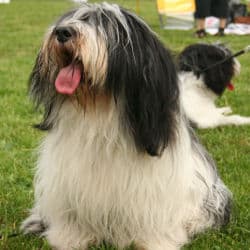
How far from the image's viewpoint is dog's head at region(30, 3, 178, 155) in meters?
2.56

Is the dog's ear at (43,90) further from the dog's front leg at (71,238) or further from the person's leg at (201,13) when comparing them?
A: the person's leg at (201,13)

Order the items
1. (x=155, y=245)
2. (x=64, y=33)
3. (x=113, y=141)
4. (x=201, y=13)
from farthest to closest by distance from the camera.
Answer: (x=201, y=13), (x=155, y=245), (x=113, y=141), (x=64, y=33)

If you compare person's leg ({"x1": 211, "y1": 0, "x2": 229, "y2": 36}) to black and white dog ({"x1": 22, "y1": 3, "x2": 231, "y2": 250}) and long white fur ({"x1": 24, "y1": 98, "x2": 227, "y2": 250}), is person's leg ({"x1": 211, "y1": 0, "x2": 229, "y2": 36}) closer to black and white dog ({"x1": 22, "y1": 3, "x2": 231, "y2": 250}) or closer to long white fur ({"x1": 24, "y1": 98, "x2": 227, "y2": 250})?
black and white dog ({"x1": 22, "y1": 3, "x2": 231, "y2": 250})

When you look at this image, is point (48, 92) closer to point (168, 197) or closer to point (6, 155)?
point (168, 197)

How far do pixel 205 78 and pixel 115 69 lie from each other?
13.0ft

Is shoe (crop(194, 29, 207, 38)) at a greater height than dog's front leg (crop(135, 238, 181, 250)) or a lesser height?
lesser

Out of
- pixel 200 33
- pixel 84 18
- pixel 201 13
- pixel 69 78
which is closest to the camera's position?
pixel 69 78

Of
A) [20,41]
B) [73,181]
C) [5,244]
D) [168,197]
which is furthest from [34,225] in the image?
[20,41]

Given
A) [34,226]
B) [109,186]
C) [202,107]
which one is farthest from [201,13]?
[109,186]

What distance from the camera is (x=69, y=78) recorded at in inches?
102

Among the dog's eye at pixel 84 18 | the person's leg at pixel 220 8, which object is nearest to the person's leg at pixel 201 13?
the person's leg at pixel 220 8

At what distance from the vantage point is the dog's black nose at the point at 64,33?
8.17ft

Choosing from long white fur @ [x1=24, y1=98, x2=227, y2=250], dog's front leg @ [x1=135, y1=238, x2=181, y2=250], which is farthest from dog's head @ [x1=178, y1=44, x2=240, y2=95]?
dog's front leg @ [x1=135, y1=238, x2=181, y2=250]

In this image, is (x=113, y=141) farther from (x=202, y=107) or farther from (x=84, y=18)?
(x=202, y=107)
